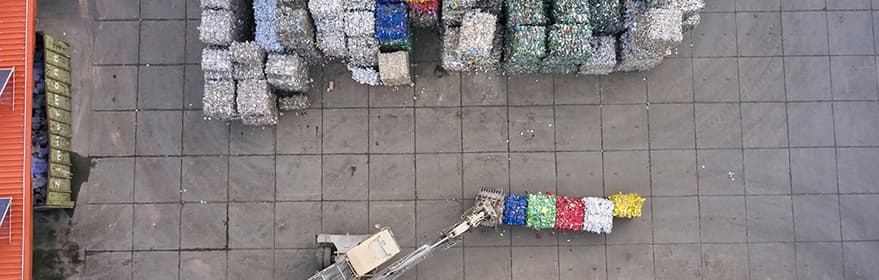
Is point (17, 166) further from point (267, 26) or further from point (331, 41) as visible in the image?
point (331, 41)

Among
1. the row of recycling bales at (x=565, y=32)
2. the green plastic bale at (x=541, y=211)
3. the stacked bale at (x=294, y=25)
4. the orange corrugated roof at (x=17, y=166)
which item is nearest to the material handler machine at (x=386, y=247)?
the green plastic bale at (x=541, y=211)

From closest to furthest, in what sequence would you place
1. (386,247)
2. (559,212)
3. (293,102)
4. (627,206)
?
(386,247)
(559,212)
(627,206)
(293,102)

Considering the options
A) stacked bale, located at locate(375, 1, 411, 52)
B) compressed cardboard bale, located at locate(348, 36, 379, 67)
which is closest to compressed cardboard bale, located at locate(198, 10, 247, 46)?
compressed cardboard bale, located at locate(348, 36, 379, 67)

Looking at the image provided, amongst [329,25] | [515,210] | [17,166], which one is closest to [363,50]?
[329,25]

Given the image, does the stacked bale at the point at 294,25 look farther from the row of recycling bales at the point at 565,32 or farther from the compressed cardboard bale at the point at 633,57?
the compressed cardboard bale at the point at 633,57

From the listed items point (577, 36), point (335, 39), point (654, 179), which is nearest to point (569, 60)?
point (577, 36)
